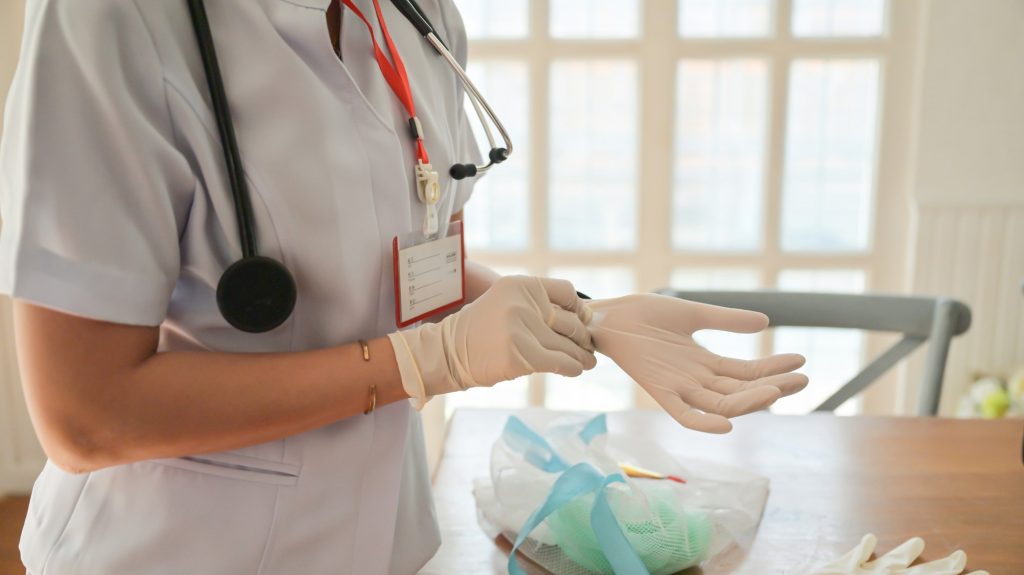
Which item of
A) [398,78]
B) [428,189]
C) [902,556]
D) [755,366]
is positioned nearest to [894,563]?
[902,556]

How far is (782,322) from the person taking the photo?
1837 millimetres

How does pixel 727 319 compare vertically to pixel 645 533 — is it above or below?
above

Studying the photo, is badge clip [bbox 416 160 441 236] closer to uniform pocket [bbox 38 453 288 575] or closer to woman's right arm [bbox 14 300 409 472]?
woman's right arm [bbox 14 300 409 472]

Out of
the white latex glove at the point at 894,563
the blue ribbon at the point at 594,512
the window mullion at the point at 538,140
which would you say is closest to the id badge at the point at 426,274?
the blue ribbon at the point at 594,512

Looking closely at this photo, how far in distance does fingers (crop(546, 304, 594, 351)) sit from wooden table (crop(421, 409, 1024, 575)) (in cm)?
33

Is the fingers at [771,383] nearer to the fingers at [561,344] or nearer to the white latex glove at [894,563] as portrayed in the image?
the fingers at [561,344]

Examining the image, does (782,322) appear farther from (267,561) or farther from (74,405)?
(74,405)

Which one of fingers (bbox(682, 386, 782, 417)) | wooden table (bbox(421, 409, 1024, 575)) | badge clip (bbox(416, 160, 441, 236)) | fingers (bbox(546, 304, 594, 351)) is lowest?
wooden table (bbox(421, 409, 1024, 575))

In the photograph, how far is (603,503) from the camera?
36.8 inches

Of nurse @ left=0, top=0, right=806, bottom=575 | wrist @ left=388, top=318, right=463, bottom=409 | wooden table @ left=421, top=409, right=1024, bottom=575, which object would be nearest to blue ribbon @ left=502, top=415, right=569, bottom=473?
wooden table @ left=421, top=409, right=1024, bottom=575

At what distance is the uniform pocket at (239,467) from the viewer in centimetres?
77

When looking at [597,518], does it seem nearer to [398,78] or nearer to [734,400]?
[734,400]

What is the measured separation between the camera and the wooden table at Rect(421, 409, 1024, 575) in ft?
3.44

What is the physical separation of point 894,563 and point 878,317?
0.93 metres
